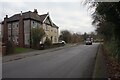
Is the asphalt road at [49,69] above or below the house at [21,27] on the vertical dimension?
below

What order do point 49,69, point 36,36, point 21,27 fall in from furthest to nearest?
point 21,27
point 36,36
point 49,69

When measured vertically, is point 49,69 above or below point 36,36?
below

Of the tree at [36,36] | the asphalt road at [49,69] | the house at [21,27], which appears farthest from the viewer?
the house at [21,27]

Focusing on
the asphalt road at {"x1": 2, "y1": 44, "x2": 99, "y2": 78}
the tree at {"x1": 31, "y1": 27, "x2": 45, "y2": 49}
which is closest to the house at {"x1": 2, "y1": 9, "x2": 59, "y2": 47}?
the tree at {"x1": 31, "y1": 27, "x2": 45, "y2": 49}

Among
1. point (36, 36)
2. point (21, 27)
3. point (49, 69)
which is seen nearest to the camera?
point (49, 69)

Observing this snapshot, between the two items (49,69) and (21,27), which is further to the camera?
(21,27)

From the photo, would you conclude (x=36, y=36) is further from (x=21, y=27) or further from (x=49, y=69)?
(x=49, y=69)

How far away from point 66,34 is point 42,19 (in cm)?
2998

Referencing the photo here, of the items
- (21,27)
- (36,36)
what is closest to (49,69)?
(36,36)

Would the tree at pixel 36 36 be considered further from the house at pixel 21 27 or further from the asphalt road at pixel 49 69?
the asphalt road at pixel 49 69

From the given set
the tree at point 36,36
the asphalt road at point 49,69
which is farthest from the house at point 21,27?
the asphalt road at point 49,69

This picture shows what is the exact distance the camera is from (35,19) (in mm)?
46156

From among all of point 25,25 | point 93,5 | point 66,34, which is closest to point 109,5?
Answer: point 93,5

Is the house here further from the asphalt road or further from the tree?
→ the asphalt road
